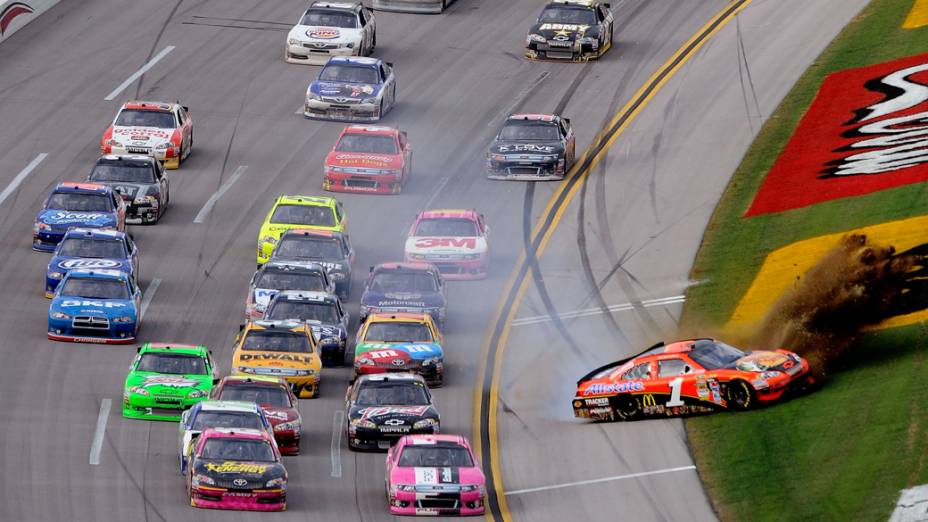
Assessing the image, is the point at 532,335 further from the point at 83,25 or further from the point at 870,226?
the point at 83,25

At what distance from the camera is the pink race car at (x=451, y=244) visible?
5125 centimetres

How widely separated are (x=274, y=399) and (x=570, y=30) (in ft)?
94.3

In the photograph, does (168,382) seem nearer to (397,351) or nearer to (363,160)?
(397,351)

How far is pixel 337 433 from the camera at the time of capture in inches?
1647

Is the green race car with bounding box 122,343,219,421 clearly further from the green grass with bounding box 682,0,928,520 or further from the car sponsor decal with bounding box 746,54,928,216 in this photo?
the car sponsor decal with bounding box 746,54,928,216

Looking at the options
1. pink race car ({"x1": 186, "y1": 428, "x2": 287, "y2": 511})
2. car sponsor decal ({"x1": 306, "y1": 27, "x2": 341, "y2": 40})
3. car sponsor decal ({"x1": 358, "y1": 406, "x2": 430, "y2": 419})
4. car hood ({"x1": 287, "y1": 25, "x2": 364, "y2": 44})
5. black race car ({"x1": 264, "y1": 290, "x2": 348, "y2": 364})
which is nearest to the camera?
pink race car ({"x1": 186, "y1": 428, "x2": 287, "y2": 511})

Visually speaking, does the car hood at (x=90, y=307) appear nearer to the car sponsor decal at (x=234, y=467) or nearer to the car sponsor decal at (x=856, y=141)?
the car sponsor decal at (x=234, y=467)

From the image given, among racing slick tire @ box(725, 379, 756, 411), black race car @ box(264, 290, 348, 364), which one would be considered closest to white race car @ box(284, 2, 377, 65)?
black race car @ box(264, 290, 348, 364)

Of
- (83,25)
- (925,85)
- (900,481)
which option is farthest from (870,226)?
(83,25)

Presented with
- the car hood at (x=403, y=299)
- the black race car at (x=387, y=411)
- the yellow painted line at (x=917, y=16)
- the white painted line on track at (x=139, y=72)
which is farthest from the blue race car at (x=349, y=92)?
the black race car at (x=387, y=411)

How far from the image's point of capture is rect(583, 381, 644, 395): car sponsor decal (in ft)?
137

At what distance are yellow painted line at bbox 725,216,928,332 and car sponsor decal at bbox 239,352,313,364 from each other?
1005 centimetres

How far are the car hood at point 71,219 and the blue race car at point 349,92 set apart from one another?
37.5 ft

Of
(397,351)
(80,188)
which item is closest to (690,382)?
(397,351)
